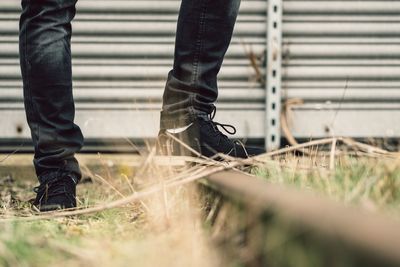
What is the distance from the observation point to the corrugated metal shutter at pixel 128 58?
3.96 m

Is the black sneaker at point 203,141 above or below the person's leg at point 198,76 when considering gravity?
below

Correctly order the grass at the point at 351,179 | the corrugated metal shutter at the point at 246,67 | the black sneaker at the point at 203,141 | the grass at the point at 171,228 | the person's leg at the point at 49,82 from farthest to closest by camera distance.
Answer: the corrugated metal shutter at the point at 246,67 < the person's leg at the point at 49,82 < the black sneaker at the point at 203,141 < the grass at the point at 351,179 < the grass at the point at 171,228

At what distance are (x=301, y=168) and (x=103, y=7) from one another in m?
2.63

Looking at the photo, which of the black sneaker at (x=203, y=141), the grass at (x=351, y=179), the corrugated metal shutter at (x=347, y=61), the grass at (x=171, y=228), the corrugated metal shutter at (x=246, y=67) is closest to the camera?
the grass at (x=171, y=228)

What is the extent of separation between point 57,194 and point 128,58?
2012mm

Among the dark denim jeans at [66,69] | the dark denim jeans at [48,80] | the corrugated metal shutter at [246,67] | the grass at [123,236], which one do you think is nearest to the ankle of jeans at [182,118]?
the dark denim jeans at [66,69]

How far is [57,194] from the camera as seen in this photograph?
6.84 ft

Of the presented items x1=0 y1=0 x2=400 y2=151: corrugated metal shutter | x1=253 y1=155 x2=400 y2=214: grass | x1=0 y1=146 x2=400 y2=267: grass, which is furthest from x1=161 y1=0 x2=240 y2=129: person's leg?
x1=0 y1=0 x2=400 y2=151: corrugated metal shutter

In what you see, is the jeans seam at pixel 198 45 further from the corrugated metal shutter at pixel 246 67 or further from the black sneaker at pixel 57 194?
the corrugated metal shutter at pixel 246 67

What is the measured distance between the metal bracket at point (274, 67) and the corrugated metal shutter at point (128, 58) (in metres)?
0.05

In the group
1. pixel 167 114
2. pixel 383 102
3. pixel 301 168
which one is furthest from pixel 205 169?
pixel 383 102

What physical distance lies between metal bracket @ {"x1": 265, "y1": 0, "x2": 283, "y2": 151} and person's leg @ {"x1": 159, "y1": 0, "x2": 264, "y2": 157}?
185 centimetres

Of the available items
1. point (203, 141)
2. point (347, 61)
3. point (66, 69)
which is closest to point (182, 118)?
point (203, 141)

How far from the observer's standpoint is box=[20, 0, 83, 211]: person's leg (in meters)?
2.14
